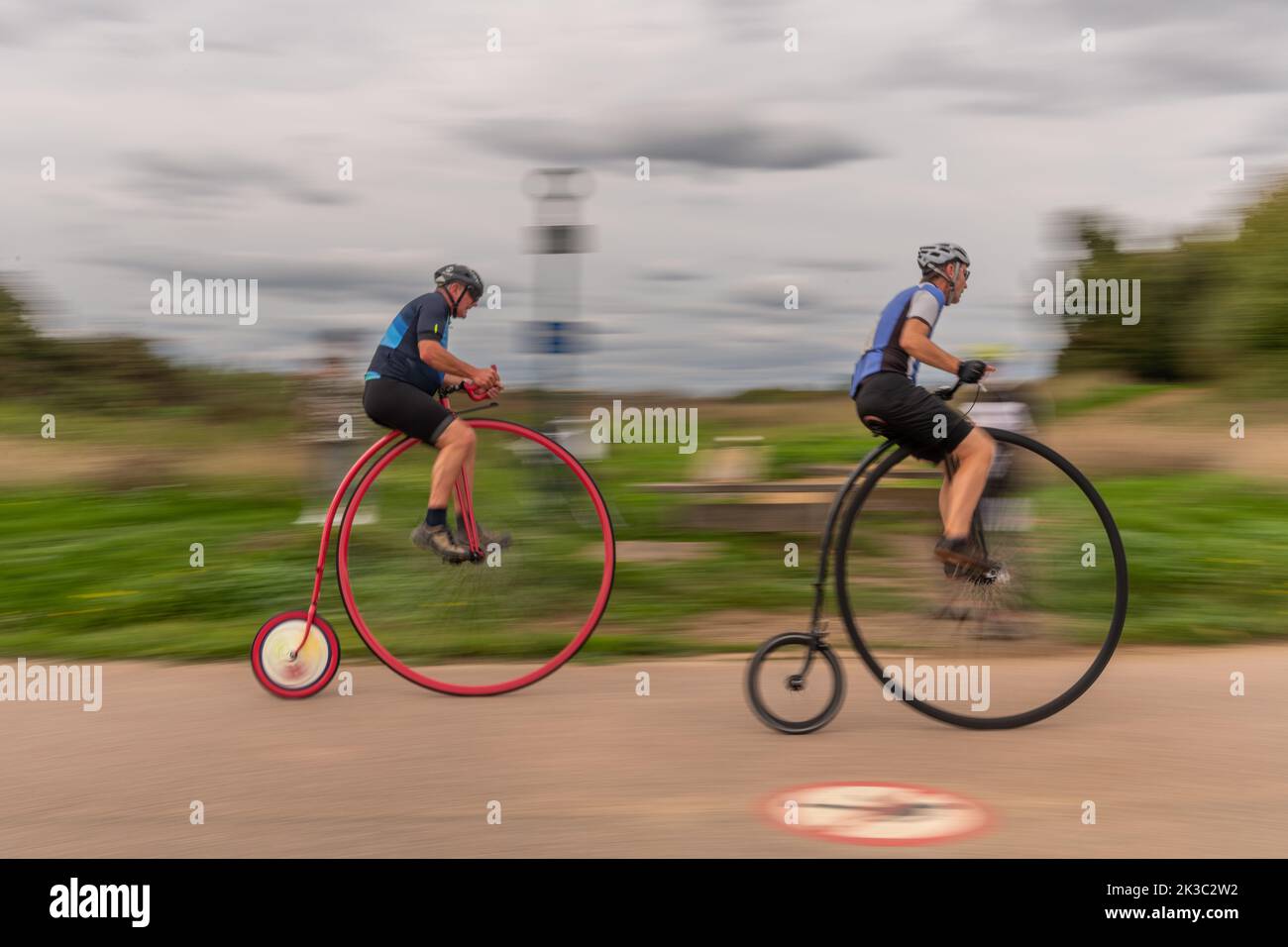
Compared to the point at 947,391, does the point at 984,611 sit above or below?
below

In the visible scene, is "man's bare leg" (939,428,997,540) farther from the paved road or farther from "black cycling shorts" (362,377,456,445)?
"black cycling shorts" (362,377,456,445)

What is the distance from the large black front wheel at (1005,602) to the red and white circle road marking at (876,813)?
0.82m

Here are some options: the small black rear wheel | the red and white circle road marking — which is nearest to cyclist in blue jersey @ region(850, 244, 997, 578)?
the small black rear wheel

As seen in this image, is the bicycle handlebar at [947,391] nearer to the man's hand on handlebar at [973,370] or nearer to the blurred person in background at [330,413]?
the man's hand on handlebar at [973,370]

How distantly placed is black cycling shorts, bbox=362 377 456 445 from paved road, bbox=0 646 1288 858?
4.04ft

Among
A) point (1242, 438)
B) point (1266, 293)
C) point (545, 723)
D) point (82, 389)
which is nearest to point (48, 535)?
point (82, 389)

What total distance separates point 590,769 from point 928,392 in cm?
203

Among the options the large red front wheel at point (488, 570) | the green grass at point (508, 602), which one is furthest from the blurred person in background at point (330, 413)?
the large red front wheel at point (488, 570)

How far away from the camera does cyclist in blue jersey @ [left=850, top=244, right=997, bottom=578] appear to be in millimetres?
5133

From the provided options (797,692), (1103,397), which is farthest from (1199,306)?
(797,692)

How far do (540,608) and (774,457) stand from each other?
8.47 meters

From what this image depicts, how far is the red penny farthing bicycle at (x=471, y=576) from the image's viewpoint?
5.81m

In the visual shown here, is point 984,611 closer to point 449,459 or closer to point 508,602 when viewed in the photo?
point 508,602

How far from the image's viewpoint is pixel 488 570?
6.30 metres
